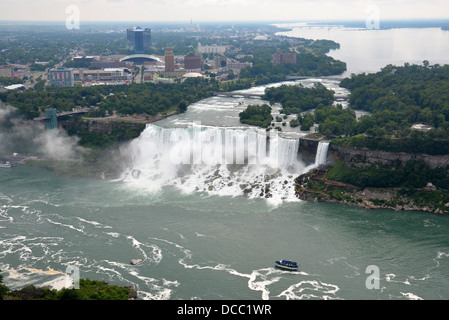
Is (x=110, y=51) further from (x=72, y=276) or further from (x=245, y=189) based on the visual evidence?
(x=72, y=276)

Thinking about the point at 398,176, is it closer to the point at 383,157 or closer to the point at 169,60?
the point at 383,157

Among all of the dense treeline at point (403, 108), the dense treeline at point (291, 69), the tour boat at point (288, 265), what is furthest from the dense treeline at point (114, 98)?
the tour boat at point (288, 265)

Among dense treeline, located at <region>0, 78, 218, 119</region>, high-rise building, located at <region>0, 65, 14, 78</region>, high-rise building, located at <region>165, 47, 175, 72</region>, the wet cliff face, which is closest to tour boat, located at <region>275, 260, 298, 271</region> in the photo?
the wet cliff face

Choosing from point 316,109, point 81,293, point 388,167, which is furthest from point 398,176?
point 81,293

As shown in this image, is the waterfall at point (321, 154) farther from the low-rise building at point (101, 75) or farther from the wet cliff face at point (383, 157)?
the low-rise building at point (101, 75)
